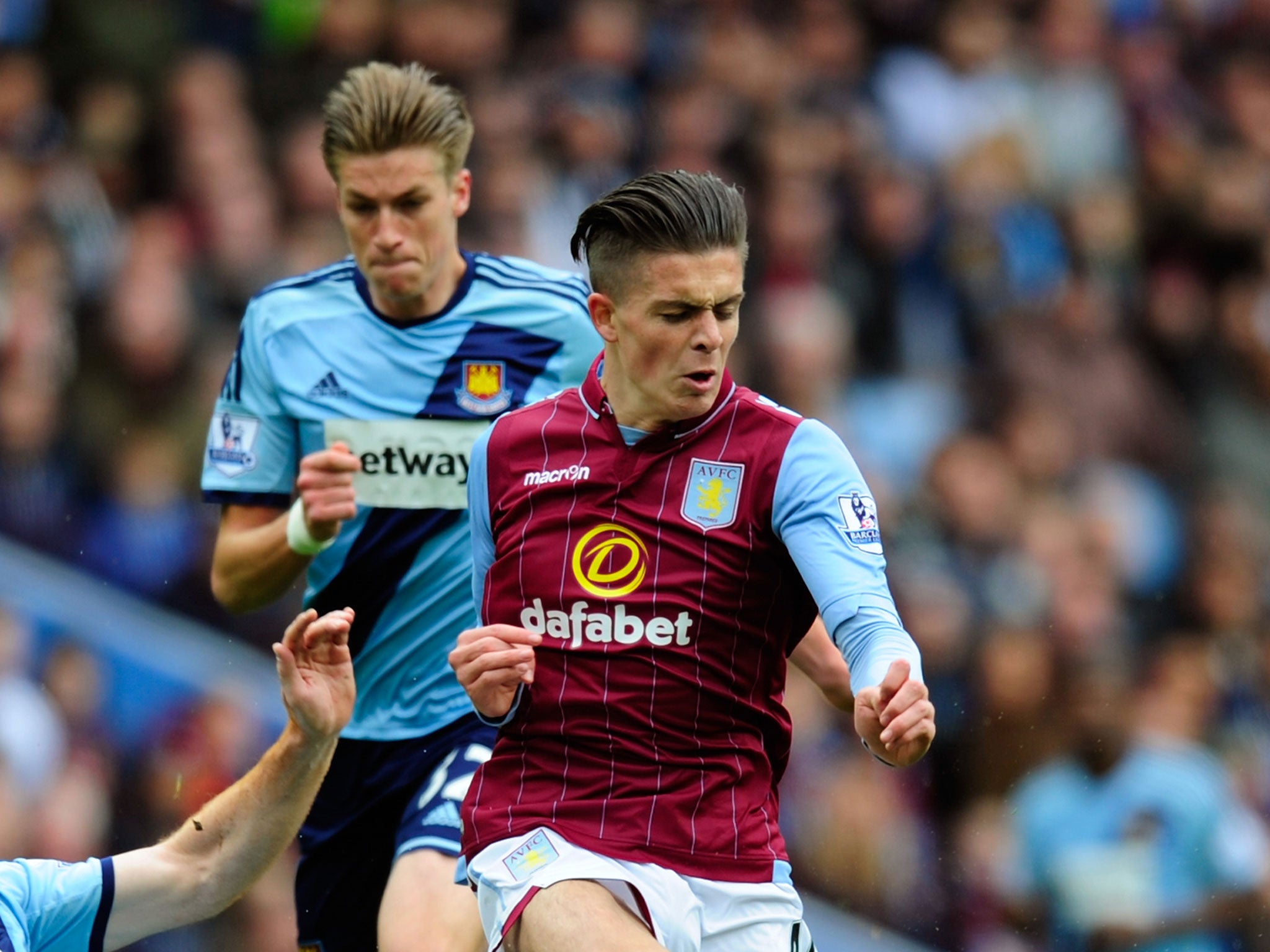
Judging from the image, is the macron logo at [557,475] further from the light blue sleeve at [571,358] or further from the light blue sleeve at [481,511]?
the light blue sleeve at [571,358]

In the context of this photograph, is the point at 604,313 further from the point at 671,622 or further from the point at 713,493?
the point at 671,622

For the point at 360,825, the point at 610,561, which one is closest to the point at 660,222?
the point at 610,561

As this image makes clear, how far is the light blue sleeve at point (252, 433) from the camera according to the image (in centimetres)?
514

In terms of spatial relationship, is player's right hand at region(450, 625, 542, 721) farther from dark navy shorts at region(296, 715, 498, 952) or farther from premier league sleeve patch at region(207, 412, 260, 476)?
premier league sleeve patch at region(207, 412, 260, 476)

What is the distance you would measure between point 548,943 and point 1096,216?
29.3 ft

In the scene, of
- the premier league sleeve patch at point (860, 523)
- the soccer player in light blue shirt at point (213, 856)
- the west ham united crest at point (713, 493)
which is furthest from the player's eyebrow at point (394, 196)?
the premier league sleeve patch at point (860, 523)

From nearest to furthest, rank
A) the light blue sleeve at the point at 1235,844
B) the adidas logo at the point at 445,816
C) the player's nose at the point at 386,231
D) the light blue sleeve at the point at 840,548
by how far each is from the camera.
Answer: the light blue sleeve at the point at 840,548 < the adidas logo at the point at 445,816 < the player's nose at the point at 386,231 < the light blue sleeve at the point at 1235,844

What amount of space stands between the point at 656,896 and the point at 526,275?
207cm

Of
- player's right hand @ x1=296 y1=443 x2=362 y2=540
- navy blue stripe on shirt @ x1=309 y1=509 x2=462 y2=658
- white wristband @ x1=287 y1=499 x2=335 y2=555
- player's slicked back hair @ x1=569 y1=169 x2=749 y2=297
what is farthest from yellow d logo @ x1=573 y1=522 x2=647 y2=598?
navy blue stripe on shirt @ x1=309 y1=509 x2=462 y2=658

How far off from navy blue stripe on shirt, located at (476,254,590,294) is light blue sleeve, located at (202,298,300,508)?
608 millimetres

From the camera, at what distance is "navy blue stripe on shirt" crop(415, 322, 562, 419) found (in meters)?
5.05

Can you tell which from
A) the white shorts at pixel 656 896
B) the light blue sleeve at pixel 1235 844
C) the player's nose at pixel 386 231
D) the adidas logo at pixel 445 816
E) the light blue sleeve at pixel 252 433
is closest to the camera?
the white shorts at pixel 656 896

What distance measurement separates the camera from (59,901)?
393 centimetres

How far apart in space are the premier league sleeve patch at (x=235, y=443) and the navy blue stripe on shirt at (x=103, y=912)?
1.40 meters
